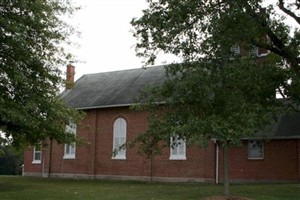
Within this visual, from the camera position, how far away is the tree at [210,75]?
16.5 metres

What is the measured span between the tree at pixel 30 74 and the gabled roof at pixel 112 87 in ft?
34.2

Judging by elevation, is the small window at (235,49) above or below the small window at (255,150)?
above

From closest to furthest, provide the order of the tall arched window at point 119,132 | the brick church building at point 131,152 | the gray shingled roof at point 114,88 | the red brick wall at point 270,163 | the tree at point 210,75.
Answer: the tree at point 210,75, the red brick wall at point 270,163, the brick church building at point 131,152, the gray shingled roof at point 114,88, the tall arched window at point 119,132

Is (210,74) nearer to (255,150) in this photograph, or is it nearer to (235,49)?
(235,49)

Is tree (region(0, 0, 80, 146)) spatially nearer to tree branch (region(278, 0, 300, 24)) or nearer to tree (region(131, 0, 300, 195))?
tree (region(131, 0, 300, 195))

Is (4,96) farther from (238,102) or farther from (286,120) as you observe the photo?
(286,120)

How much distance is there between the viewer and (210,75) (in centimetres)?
1777

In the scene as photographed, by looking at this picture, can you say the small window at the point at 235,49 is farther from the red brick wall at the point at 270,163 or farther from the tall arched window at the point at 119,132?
the tall arched window at the point at 119,132

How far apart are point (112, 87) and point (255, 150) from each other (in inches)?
547

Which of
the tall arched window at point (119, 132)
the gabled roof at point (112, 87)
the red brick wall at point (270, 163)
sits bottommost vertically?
the red brick wall at point (270, 163)

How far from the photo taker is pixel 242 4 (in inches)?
737

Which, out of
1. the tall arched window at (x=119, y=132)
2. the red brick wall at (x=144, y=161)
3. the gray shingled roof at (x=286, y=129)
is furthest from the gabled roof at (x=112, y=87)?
the gray shingled roof at (x=286, y=129)

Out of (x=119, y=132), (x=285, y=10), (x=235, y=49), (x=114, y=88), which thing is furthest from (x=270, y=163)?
(x=114, y=88)

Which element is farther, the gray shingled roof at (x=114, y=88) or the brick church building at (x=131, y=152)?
the gray shingled roof at (x=114, y=88)
